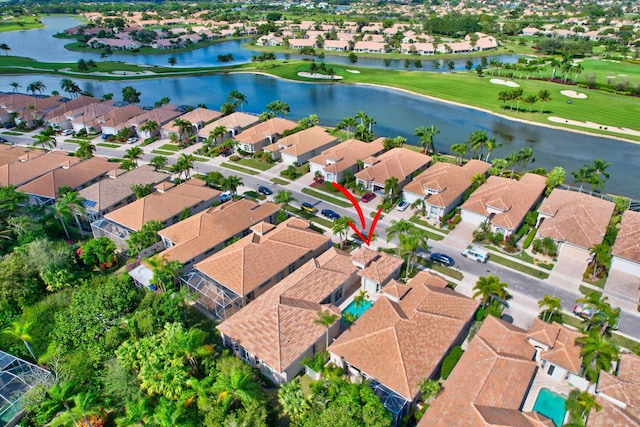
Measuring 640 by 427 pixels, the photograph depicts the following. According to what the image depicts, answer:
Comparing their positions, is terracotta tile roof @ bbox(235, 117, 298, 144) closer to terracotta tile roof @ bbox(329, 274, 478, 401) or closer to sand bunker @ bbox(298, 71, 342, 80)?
terracotta tile roof @ bbox(329, 274, 478, 401)

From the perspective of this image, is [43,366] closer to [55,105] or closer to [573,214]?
[573,214]

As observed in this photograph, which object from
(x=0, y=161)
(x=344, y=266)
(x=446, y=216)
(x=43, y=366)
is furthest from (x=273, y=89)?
(x=43, y=366)

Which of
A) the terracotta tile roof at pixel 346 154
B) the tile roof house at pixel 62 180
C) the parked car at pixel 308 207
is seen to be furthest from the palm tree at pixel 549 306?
the tile roof house at pixel 62 180

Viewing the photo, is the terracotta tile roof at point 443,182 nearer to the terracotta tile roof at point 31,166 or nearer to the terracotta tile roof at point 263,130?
the terracotta tile roof at point 263,130

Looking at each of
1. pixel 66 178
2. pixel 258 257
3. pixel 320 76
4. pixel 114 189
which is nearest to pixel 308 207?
pixel 258 257

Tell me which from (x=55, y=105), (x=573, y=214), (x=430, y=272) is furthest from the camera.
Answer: (x=55, y=105)

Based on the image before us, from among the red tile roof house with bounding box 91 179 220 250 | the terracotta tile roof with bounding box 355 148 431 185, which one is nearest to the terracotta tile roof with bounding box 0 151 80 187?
the red tile roof house with bounding box 91 179 220 250
